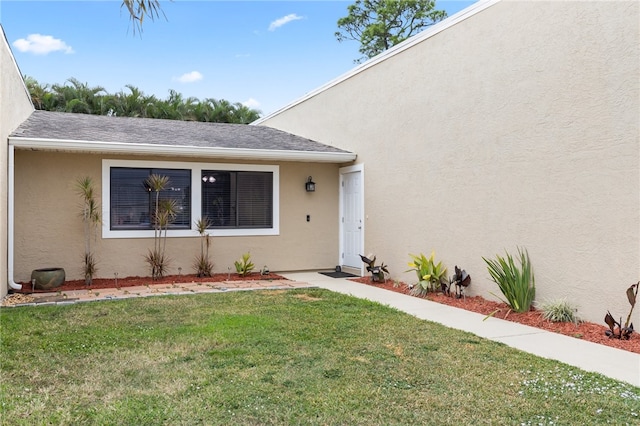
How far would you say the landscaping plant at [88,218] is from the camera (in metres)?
9.12

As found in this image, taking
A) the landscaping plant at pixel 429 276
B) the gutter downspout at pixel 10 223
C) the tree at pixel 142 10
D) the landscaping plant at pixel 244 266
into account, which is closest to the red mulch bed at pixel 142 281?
the landscaping plant at pixel 244 266

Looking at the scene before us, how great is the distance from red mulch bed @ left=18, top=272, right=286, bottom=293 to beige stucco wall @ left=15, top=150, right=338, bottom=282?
0.70 feet

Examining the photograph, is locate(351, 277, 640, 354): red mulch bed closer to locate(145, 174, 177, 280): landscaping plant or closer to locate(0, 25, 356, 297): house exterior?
locate(0, 25, 356, 297): house exterior

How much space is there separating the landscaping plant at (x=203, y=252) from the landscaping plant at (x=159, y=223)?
0.61 meters

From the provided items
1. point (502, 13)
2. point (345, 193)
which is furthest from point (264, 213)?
point (502, 13)

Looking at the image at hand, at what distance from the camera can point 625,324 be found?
548 cm

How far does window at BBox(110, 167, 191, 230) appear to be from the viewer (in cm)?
994

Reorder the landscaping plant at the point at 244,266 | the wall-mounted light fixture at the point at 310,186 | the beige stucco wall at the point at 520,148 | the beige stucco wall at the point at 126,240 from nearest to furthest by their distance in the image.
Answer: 1. the beige stucco wall at the point at 520,148
2. the beige stucco wall at the point at 126,240
3. the landscaping plant at the point at 244,266
4. the wall-mounted light fixture at the point at 310,186

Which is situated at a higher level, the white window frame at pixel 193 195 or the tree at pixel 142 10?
the tree at pixel 142 10

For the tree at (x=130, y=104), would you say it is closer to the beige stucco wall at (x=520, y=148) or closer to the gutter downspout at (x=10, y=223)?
the gutter downspout at (x=10, y=223)

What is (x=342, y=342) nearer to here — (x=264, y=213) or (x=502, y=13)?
(x=502, y=13)

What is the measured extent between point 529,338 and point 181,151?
282 inches

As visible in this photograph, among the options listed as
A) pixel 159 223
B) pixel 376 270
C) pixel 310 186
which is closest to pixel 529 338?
pixel 376 270

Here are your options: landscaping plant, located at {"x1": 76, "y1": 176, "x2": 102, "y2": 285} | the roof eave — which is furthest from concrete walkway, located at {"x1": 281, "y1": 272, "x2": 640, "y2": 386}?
landscaping plant, located at {"x1": 76, "y1": 176, "x2": 102, "y2": 285}
